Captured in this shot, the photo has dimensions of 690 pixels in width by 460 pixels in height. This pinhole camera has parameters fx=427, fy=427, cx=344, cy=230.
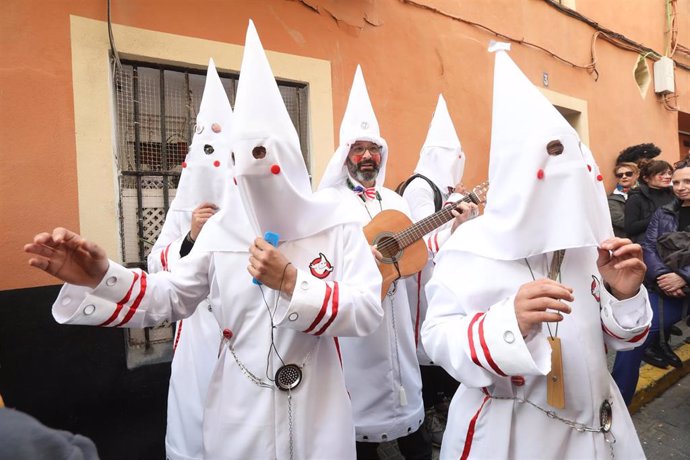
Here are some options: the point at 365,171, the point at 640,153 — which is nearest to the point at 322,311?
the point at 365,171

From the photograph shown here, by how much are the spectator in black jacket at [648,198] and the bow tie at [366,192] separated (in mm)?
3109

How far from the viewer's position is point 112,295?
5.35ft

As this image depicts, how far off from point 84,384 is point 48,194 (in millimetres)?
1382

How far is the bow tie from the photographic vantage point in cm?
320

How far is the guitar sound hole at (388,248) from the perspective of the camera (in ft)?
Answer: 9.61

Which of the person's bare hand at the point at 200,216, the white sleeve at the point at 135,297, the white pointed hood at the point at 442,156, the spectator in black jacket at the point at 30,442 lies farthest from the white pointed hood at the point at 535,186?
the white pointed hood at the point at 442,156

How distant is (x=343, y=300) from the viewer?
154 cm

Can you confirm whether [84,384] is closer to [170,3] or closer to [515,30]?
[170,3]

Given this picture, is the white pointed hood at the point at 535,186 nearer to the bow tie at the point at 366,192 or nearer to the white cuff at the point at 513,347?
the white cuff at the point at 513,347

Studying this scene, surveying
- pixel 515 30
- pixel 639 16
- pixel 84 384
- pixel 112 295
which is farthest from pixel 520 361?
pixel 639 16

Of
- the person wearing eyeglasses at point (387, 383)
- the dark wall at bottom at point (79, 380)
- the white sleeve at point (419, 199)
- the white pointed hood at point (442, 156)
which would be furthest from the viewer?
→ the white pointed hood at point (442, 156)

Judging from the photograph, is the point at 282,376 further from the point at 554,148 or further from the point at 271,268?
the point at 554,148

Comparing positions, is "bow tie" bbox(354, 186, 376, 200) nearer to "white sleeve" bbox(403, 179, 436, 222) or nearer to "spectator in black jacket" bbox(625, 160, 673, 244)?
"white sleeve" bbox(403, 179, 436, 222)

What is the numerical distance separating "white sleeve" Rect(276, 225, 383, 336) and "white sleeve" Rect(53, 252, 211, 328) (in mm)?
551
